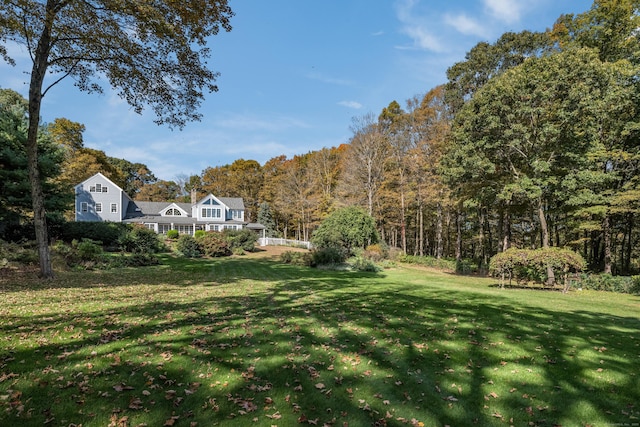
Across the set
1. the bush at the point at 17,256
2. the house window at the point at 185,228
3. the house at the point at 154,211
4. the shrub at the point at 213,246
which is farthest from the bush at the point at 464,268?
the house window at the point at 185,228

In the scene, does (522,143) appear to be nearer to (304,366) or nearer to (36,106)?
(304,366)

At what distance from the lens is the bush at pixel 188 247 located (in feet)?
81.1

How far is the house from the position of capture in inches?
1499

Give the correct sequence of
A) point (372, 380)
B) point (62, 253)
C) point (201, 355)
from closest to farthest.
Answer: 1. point (372, 380)
2. point (201, 355)
3. point (62, 253)

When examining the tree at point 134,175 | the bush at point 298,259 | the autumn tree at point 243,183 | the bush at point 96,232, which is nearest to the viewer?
the bush at point 298,259

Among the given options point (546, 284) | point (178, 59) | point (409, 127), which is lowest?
point (546, 284)

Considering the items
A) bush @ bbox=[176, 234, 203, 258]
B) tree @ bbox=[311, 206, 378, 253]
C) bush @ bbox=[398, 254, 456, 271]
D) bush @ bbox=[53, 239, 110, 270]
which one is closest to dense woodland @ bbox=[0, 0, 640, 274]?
bush @ bbox=[398, 254, 456, 271]

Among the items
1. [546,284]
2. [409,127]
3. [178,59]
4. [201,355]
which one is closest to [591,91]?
[546,284]

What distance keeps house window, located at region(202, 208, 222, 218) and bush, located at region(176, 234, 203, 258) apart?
18.2 meters

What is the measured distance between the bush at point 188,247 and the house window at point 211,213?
716 inches

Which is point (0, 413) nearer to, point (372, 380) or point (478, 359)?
point (372, 380)

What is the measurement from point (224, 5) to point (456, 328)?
479 inches

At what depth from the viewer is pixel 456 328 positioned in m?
6.43

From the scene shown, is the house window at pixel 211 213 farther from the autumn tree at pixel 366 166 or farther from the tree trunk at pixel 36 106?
the tree trunk at pixel 36 106
